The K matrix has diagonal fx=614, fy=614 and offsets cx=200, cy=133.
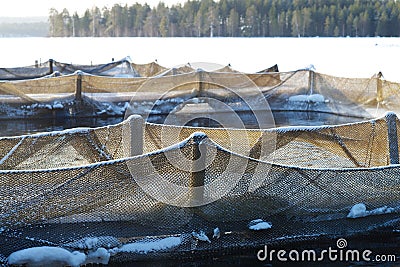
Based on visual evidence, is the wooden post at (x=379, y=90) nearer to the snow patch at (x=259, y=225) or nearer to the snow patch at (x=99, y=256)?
the snow patch at (x=259, y=225)

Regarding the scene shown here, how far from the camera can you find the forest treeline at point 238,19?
325 ft

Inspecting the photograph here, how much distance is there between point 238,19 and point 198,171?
109667mm

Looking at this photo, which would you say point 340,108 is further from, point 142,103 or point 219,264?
point 219,264

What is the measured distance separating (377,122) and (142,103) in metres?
8.81

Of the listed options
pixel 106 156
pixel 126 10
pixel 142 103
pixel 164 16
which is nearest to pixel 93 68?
pixel 142 103

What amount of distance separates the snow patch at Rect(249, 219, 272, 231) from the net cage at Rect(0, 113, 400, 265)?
1 cm

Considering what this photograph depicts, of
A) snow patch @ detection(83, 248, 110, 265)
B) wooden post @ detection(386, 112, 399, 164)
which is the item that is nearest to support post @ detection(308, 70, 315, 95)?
wooden post @ detection(386, 112, 399, 164)

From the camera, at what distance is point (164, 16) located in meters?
121

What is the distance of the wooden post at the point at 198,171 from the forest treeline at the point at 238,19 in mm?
89711

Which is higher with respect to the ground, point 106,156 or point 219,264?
point 106,156

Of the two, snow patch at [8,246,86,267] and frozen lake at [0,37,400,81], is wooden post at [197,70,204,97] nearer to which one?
frozen lake at [0,37,400,81]

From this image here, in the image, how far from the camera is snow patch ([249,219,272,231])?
222 inches

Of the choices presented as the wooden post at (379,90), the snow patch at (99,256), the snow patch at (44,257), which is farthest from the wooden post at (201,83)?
the snow patch at (44,257)

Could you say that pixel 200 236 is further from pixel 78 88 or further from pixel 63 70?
pixel 63 70
